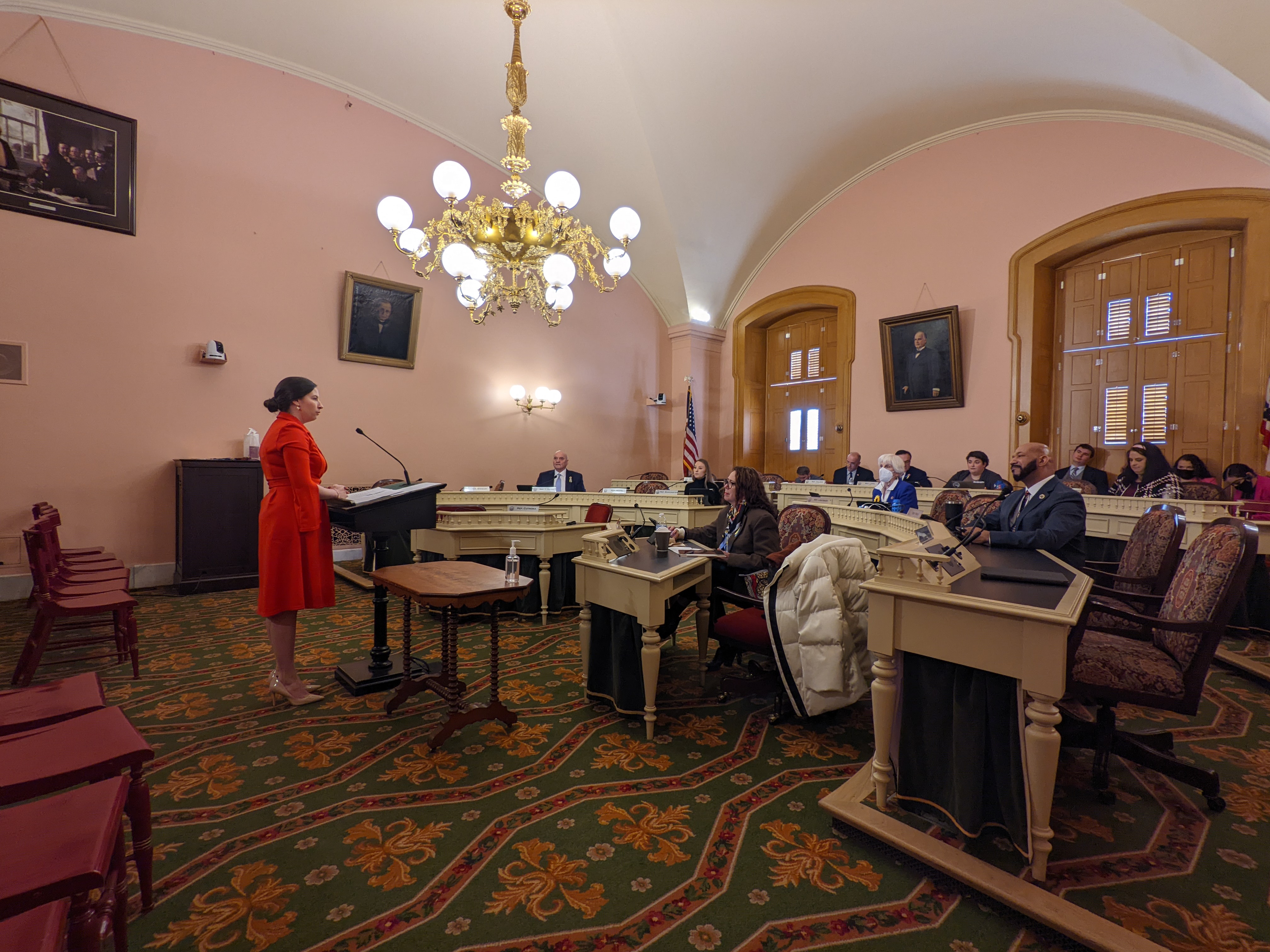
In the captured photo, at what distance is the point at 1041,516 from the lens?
3414mm

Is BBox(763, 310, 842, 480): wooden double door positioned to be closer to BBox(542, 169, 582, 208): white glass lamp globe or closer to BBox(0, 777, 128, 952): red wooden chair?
BBox(542, 169, 582, 208): white glass lamp globe

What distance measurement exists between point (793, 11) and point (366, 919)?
7912 mm

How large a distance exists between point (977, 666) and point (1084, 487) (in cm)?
525

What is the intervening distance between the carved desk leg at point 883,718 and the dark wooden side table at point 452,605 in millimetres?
1526

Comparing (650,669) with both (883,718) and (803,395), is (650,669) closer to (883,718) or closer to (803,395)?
(883,718)

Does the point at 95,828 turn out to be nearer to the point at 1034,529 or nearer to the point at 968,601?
the point at 968,601

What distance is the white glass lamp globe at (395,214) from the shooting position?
492 cm

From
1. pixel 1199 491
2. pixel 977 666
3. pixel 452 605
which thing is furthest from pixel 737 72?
pixel 977 666

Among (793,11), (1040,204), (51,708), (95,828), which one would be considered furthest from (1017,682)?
(1040,204)

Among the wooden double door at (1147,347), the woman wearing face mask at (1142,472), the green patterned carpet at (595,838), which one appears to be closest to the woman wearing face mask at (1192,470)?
the woman wearing face mask at (1142,472)

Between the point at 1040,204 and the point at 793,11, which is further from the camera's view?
the point at 1040,204

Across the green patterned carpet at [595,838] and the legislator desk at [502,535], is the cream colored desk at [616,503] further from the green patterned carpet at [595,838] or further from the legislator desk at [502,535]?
the green patterned carpet at [595,838]

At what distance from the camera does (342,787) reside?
7.83 feet

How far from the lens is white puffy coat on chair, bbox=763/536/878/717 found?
2.69 m
